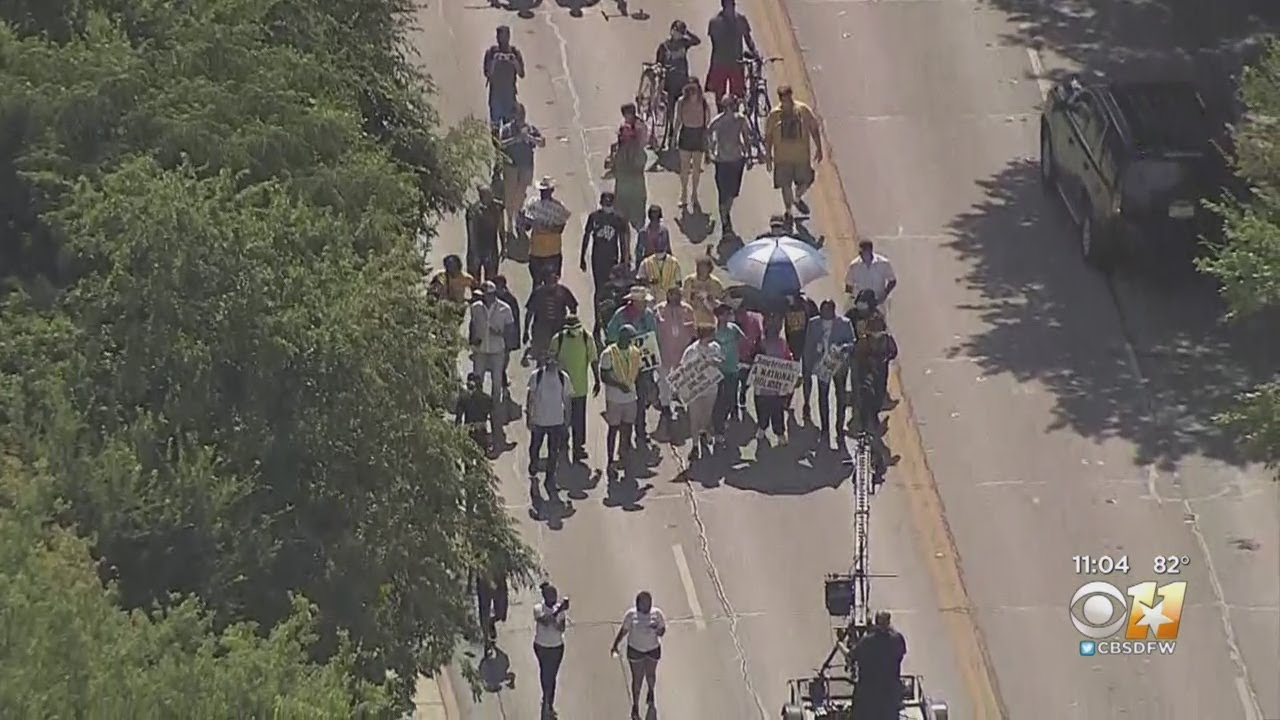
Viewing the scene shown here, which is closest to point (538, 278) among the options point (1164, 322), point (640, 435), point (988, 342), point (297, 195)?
point (640, 435)

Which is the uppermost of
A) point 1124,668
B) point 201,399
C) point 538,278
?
point 201,399

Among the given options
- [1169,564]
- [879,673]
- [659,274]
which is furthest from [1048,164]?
[879,673]

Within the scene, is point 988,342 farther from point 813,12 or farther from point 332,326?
point 332,326

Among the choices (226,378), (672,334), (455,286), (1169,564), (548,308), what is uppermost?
(226,378)

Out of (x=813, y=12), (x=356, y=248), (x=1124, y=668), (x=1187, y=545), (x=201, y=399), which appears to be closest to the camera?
(x=201, y=399)

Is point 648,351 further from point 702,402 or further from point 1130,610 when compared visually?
point 1130,610
